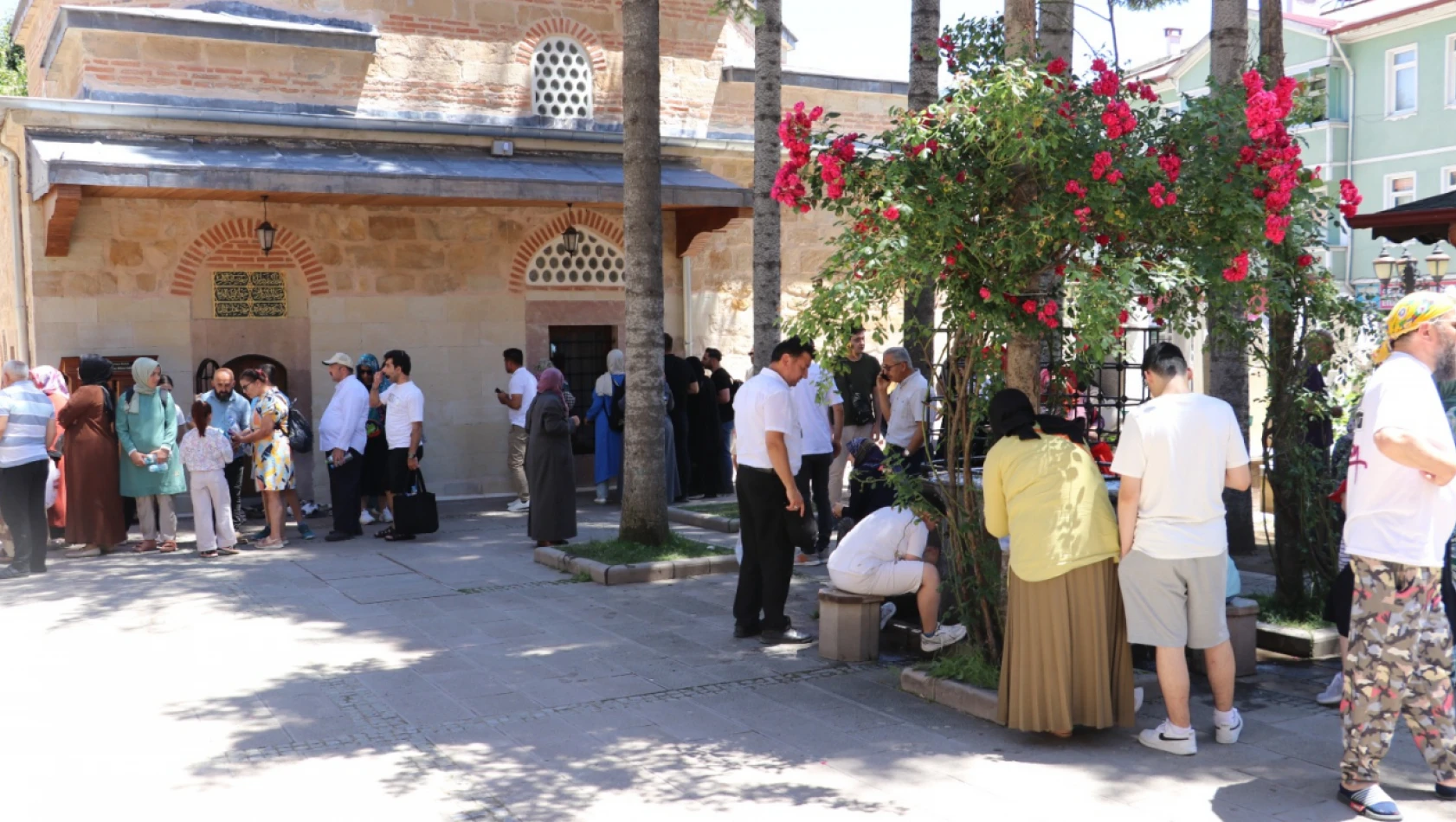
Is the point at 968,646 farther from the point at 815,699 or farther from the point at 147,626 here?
the point at 147,626

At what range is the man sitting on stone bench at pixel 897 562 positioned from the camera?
6836 mm

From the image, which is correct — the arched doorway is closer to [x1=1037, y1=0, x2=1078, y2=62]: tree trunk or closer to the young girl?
the young girl

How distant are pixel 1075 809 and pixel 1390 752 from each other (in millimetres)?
1609

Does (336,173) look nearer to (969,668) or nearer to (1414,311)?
(969,668)

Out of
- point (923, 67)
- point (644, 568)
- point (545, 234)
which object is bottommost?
point (644, 568)

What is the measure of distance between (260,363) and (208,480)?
3.80 m

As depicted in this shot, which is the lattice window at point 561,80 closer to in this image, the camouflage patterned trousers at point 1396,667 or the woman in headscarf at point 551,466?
the woman in headscarf at point 551,466

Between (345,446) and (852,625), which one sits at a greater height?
(345,446)

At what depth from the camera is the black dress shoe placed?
759 cm

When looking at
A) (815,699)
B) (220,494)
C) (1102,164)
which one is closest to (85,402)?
(220,494)

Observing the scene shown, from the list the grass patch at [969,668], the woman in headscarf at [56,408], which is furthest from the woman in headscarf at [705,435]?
the grass patch at [969,668]

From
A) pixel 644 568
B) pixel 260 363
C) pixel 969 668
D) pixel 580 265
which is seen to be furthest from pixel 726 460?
pixel 969 668

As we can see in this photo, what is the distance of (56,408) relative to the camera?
443 inches

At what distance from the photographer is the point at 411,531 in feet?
38.9
